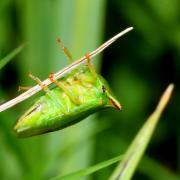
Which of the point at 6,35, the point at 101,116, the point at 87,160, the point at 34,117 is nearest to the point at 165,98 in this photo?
the point at 34,117

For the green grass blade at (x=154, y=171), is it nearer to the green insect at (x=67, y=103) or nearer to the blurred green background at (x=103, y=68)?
the blurred green background at (x=103, y=68)

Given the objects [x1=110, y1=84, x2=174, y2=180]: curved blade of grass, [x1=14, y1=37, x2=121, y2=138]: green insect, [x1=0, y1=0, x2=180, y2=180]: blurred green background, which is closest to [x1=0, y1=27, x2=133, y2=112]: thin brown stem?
[x1=14, y1=37, x2=121, y2=138]: green insect

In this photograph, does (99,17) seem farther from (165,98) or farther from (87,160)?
(165,98)

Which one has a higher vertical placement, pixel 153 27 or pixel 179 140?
pixel 153 27

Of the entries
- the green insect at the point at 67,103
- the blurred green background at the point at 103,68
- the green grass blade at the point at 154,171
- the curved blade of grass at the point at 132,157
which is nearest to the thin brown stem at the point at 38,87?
the green insect at the point at 67,103

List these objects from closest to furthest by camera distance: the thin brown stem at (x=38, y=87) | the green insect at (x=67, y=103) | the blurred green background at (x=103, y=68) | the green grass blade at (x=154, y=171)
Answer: the thin brown stem at (x=38, y=87) → the green insect at (x=67, y=103) → the blurred green background at (x=103, y=68) → the green grass blade at (x=154, y=171)

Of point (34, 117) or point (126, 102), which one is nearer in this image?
point (34, 117)
